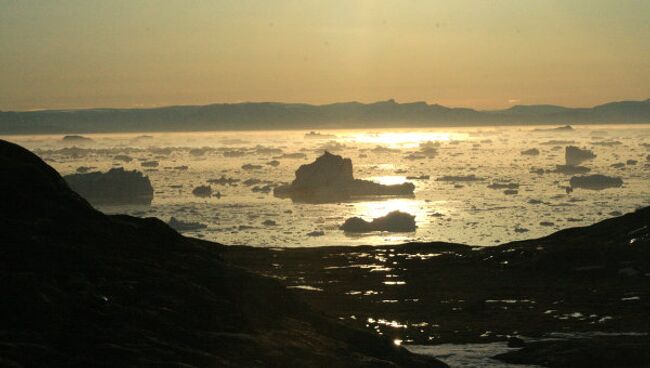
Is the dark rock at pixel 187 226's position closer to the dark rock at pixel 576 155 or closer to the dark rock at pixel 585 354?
the dark rock at pixel 585 354

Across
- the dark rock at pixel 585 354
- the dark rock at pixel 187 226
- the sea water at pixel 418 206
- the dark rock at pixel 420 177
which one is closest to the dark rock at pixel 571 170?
the sea water at pixel 418 206

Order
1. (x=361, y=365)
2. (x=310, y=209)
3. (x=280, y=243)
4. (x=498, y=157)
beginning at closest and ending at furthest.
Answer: (x=361, y=365) < (x=280, y=243) < (x=310, y=209) < (x=498, y=157)

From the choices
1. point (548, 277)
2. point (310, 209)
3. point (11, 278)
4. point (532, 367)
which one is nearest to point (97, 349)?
point (11, 278)

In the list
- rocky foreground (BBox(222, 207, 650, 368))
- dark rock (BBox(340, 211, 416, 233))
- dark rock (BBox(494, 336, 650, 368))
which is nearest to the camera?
dark rock (BBox(494, 336, 650, 368))

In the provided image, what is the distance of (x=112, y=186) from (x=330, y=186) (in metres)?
22.2

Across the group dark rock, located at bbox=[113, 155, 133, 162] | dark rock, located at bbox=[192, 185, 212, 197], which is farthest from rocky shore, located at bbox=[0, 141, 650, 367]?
dark rock, located at bbox=[113, 155, 133, 162]

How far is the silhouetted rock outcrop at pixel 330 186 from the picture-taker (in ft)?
320

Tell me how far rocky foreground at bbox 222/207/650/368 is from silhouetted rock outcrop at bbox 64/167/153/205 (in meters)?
46.8

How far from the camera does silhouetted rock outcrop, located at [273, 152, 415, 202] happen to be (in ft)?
320

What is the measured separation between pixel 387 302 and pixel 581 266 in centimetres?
1005

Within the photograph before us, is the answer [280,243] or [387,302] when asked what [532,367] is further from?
[280,243]

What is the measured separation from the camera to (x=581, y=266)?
38.3 meters

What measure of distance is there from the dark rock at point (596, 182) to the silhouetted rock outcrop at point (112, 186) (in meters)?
45.7

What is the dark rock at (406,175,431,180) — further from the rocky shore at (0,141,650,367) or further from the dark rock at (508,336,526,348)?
the dark rock at (508,336,526,348)
